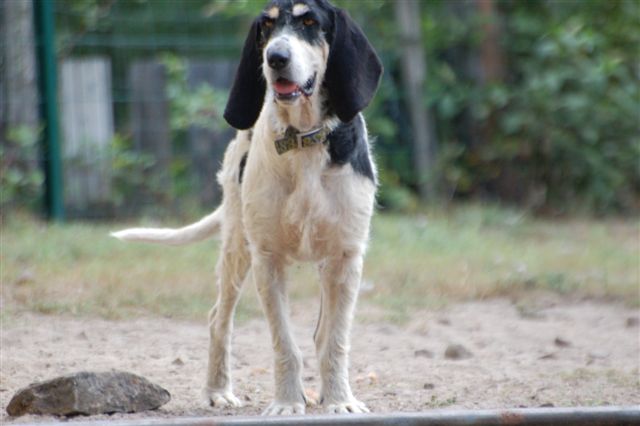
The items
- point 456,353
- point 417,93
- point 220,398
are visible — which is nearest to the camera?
point 220,398

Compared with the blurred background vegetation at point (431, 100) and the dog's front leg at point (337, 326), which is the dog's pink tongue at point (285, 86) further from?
the blurred background vegetation at point (431, 100)

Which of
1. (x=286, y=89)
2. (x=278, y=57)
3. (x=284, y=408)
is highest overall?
(x=278, y=57)

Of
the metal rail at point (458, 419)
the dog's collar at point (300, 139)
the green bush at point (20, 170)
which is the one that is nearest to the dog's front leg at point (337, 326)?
the dog's collar at point (300, 139)

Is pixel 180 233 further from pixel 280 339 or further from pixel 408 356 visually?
pixel 408 356

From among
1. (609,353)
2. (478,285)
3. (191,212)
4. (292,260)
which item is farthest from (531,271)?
(292,260)

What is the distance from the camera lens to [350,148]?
5.05 metres

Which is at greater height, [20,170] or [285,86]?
[285,86]

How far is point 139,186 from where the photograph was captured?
36.0 ft

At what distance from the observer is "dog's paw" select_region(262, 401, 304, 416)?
484 centimetres

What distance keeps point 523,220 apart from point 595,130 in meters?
1.32

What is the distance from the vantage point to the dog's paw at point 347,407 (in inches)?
193

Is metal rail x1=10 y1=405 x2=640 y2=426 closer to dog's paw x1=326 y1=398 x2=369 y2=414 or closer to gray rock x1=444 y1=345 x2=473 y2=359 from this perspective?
dog's paw x1=326 y1=398 x2=369 y2=414

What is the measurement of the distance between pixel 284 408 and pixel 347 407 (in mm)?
253

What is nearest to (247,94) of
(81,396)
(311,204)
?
(311,204)
